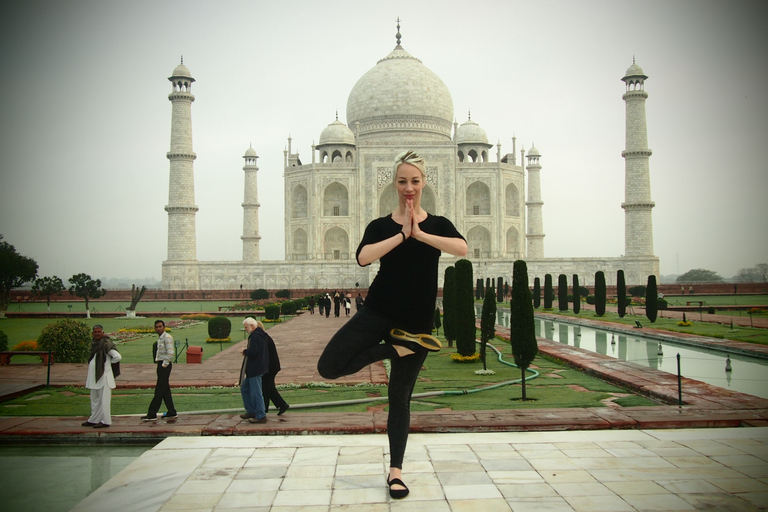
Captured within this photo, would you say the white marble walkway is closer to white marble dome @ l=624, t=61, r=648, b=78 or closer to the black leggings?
the black leggings

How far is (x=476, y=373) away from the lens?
730 centimetres

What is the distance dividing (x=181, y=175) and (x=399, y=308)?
88.5ft

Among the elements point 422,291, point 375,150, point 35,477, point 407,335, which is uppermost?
point 375,150

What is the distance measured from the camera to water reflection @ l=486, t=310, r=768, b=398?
21.9 ft

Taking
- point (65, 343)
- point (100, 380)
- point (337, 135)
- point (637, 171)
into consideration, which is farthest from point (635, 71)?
point (100, 380)

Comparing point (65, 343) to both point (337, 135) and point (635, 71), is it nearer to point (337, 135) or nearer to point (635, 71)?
point (635, 71)

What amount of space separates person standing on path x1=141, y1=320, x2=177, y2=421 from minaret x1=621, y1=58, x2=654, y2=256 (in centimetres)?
2686

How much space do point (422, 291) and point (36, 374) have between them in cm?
645

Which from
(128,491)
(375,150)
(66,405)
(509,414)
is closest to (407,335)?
(128,491)

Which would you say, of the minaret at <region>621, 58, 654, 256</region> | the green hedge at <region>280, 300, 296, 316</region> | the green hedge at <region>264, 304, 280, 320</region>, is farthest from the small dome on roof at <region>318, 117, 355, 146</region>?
the green hedge at <region>264, 304, 280, 320</region>

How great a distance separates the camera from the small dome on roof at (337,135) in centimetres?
3581

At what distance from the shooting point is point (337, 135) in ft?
118

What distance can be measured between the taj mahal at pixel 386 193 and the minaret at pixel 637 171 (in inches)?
1.8

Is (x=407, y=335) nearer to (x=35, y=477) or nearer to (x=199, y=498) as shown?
(x=199, y=498)
